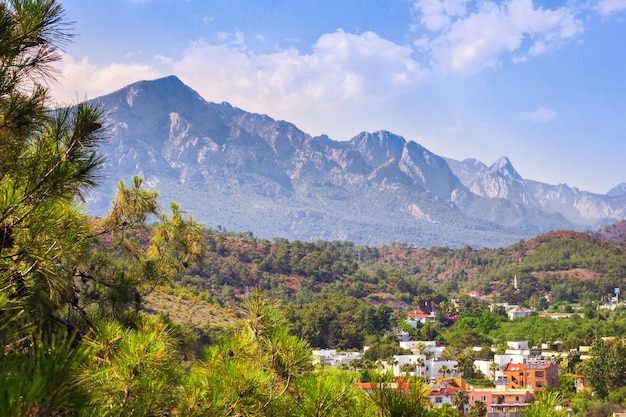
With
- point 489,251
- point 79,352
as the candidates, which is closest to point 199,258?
point 79,352

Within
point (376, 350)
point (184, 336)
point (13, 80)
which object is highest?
point (13, 80)

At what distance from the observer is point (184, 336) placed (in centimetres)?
551

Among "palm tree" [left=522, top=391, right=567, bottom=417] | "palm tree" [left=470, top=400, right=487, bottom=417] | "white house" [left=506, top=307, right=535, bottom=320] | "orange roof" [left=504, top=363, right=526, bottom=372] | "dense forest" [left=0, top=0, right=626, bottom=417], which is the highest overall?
"dense forest" [left=0, top=0, right=626, bottom=417]

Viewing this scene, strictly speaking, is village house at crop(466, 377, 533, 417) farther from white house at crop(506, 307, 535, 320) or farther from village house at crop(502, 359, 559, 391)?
white house at crop(506, 307, 535, 320)

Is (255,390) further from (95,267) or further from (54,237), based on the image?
(95,267)

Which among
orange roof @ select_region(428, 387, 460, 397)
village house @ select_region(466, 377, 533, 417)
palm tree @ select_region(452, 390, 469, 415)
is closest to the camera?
palm tree @ select_region(452, 390, 469, 415)

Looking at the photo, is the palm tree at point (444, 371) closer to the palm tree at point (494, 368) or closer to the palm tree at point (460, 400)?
the palm tree at point (494, 368)

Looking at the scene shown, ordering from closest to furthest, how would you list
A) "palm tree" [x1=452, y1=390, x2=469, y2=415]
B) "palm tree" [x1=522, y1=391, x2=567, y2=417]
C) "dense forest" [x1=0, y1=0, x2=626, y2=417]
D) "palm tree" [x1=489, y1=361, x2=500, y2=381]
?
"dense forest" [x1=0, y1=0, x2=626, y2=417] < "palm tree" [x1=522, y1=391, x2=567, y2=417] < "palm tree" [x1=452, y1=390, x2=469, y2=415] < "palm tree" [x1=489, y1=361, x2=500, y2=381]

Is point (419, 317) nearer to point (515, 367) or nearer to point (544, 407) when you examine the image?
point (515, 367)

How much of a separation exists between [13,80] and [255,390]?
1476 millimetres

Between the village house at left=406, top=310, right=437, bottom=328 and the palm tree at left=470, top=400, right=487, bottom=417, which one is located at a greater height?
the palm tree at left=470, top=400, right=487, bottom=417

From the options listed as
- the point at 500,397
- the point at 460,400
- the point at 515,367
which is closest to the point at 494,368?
the point at 515,367

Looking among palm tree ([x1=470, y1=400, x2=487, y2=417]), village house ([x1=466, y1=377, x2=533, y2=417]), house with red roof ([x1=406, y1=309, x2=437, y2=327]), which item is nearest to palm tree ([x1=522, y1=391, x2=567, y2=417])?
palm tree ([x1=470, y1=400, x2=487, y2=417])

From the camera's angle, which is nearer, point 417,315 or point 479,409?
point 479,409
